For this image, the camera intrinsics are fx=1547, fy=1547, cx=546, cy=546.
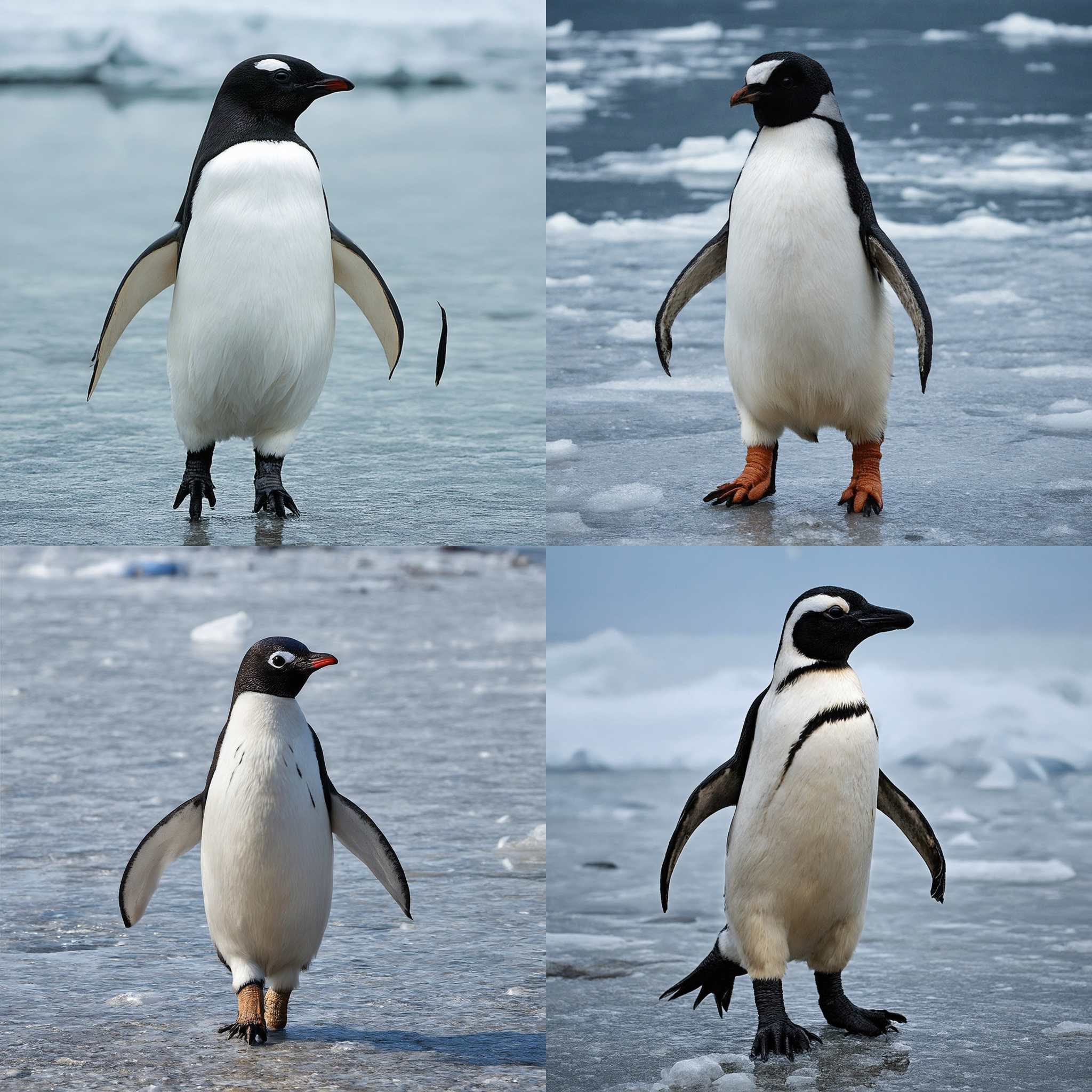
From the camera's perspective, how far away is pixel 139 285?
293cm

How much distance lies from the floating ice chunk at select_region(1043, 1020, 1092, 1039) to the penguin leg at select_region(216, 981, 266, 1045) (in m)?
1.16

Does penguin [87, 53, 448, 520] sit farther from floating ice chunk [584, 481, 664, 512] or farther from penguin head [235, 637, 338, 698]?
penguin head [235, 637, 338, 698]

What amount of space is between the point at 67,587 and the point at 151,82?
7642 millimetres

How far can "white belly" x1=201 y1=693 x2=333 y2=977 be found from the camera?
2.23m

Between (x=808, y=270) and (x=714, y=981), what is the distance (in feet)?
4.07

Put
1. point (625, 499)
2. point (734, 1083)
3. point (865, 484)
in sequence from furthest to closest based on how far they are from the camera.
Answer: point (625, 499) < point (865, 484) < point (734, 1083)

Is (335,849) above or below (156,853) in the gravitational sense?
below

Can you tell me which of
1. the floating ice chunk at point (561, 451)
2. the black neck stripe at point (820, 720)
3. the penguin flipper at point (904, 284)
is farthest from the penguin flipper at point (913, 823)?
the floating ice chunk at point (561, 451)

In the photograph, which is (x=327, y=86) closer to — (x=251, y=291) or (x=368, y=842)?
(x=251, y=291)

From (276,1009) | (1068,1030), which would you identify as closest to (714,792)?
(1068,1030)

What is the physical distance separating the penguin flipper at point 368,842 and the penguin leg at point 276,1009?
0.22m

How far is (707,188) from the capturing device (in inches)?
291

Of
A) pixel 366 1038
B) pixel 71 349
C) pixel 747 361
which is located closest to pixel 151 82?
pixel 71 349

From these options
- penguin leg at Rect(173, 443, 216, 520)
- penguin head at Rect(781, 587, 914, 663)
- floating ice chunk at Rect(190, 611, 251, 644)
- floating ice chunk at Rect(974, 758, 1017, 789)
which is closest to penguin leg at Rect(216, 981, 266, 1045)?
penguin head at Rect(781, 587, 914, 663)
